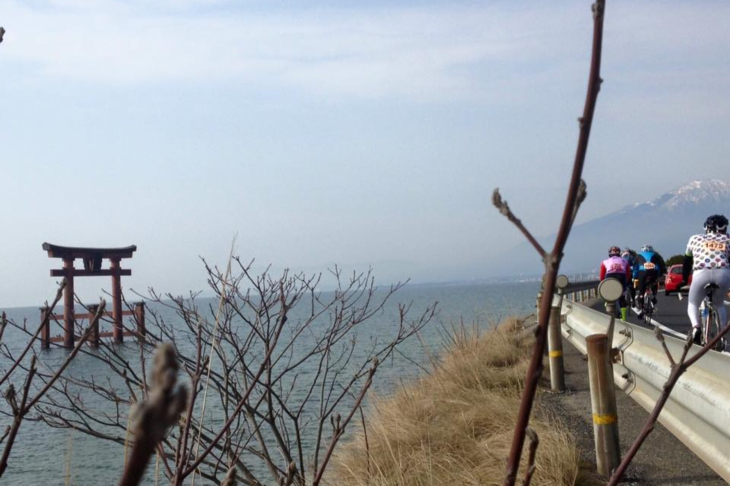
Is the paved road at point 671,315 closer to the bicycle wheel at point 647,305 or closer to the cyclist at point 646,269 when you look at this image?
the bicycle wheel at point 647,305

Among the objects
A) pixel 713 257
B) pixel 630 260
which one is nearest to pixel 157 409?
pixel 713 257

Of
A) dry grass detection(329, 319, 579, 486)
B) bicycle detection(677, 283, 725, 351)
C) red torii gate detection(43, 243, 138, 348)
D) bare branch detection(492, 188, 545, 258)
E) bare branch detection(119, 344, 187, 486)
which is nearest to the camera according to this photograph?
bare branch detection(119, 344, 187, 486)

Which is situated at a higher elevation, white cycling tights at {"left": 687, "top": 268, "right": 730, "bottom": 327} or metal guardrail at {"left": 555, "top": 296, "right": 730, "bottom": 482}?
white cycling tights at {"left": 687, "top": 268, "right": 730, "bottom": 327}

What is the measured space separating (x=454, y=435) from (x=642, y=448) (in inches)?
68.0

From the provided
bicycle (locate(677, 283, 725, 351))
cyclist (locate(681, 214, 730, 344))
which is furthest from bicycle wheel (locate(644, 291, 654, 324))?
cyclist (locate(681, 214, 730, 344))

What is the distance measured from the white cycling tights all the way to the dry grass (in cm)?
232

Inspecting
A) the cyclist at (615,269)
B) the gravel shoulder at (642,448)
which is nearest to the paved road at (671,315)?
the cyclist at (615,269)

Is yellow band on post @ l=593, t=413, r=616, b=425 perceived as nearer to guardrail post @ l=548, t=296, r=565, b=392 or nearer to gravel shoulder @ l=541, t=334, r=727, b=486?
gravel shoulder @ l=541, t=334, r=727, b=486

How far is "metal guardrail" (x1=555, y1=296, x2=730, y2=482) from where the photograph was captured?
4.12 metres

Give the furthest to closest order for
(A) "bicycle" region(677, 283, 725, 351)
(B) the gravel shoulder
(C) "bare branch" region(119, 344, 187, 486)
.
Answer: (A) "bicycle" region(677, 283, 725, 351)
(B) the gravel shoulder
(C) "bare branch" region(119, 344, 187, 486)

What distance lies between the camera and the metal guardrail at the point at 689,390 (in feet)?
13.5

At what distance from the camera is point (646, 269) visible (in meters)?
18.2

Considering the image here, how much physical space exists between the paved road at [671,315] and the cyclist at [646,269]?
2.08 feet

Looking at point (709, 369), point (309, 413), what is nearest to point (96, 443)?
point (309, 413)
